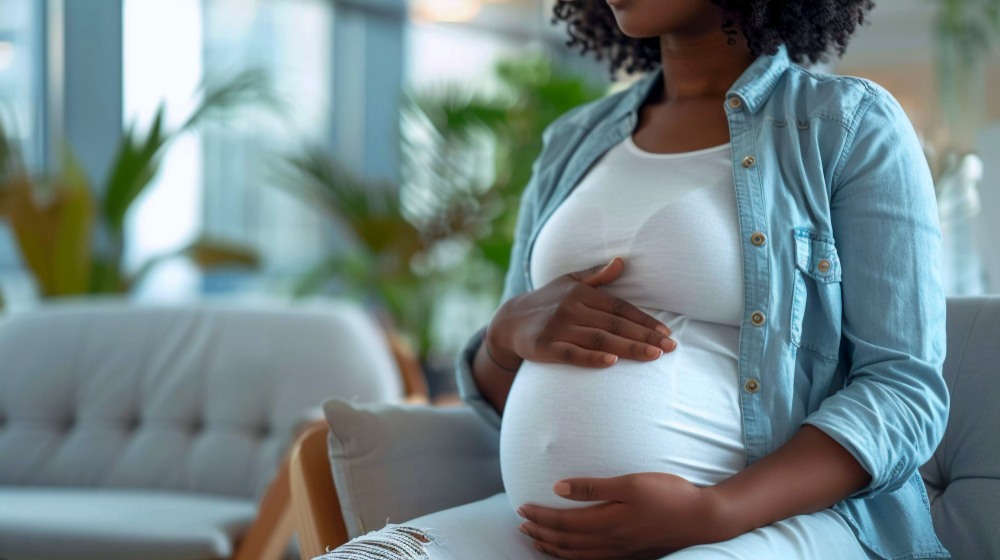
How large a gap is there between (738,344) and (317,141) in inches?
156

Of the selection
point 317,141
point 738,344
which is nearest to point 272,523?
point 738,344

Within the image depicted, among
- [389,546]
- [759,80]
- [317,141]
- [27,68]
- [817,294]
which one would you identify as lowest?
[317,141]

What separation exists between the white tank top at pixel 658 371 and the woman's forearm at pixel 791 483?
0.06m

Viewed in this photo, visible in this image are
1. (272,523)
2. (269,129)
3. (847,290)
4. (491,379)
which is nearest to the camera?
(847,290)

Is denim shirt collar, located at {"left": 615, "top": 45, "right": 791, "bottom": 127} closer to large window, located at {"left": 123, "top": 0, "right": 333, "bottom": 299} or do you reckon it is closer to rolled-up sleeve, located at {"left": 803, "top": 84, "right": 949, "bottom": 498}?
rolled-up sleeve, located at {"left": 803, "top": 84, "right": 949, "bottom": 498}

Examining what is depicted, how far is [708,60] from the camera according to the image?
3.76 ft

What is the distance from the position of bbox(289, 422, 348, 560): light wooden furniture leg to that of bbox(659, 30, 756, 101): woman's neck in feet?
2.14

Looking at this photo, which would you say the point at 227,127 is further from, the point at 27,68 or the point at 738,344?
the point at 738,344

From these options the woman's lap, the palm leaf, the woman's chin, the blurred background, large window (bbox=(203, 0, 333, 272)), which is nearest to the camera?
the woman's lap

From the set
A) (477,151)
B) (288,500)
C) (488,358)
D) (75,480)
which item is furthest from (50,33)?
(488,358)

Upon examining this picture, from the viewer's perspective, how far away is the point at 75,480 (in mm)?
2104

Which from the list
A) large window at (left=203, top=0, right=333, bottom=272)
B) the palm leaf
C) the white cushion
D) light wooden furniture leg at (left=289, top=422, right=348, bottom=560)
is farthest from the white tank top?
large window at (left=203, top=0, right=333, bottom=272)

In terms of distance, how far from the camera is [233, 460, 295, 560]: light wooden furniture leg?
1.55 m

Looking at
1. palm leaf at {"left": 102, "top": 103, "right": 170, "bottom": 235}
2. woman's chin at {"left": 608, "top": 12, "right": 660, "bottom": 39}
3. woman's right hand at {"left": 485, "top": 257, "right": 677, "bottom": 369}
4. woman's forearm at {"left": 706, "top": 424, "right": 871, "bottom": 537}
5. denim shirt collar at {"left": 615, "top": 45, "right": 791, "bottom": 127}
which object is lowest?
palm leaf at {"left": 102, "top": 103, "right": 170, "bottom": 235}
